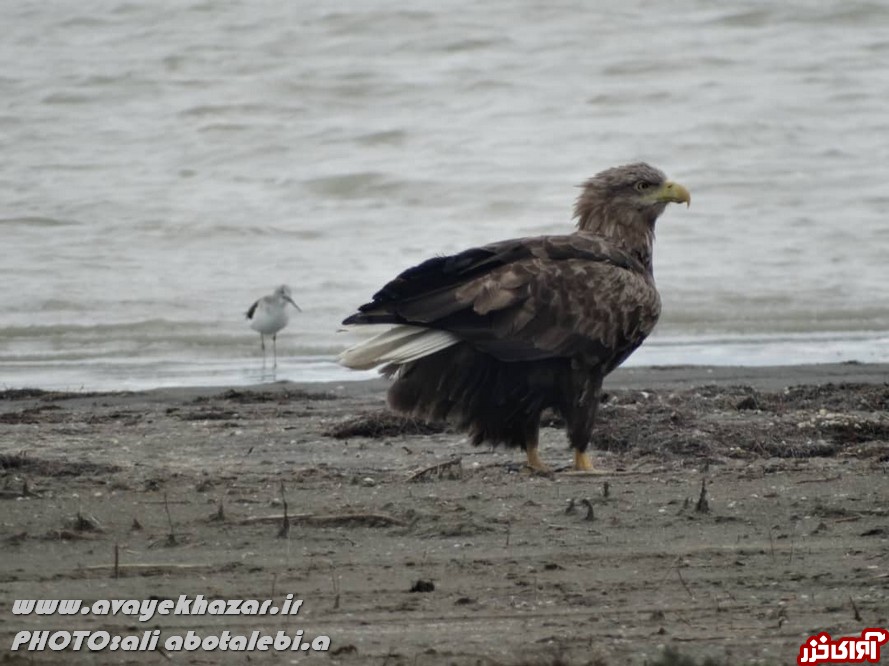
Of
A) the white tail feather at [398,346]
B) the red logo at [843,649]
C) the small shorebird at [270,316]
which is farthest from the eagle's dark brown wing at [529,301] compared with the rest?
the small shorebird at [270,316]

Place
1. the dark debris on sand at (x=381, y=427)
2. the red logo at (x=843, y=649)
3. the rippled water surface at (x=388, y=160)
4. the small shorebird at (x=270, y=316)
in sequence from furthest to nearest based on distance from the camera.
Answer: the rippled water surface at (x=388, y=160) → the small shorebird at (x=270, y=316) → the dark debris on sand at (x=381, y=427) → the red logo at (x=843, y=649)

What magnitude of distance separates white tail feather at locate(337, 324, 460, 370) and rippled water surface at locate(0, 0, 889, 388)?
4158 millimetres

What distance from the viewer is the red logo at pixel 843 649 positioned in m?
4.06

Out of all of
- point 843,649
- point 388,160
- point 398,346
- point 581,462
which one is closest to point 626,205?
point 581,462

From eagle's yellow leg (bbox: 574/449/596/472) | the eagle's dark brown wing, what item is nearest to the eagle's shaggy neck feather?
the eagle's dark brown wing

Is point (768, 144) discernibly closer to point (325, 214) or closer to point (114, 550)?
point (325, 214)

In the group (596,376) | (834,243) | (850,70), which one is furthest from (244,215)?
(596,376)

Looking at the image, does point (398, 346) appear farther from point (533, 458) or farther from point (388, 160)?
point (388, 160)

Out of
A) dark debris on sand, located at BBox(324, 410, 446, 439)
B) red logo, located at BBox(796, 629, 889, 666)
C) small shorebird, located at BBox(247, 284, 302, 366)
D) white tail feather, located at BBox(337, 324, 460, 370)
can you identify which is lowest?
red logo, located at BBox(796, 629, 889, 666)

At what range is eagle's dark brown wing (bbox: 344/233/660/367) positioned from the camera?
22.8 feet

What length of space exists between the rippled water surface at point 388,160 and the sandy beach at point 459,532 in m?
3.35

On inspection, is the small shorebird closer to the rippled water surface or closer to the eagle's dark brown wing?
the rippled water surface

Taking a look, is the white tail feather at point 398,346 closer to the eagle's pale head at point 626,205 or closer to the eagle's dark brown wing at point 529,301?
the eagle's dark brown wing at point 529,301

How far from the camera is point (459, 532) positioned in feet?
18.4
